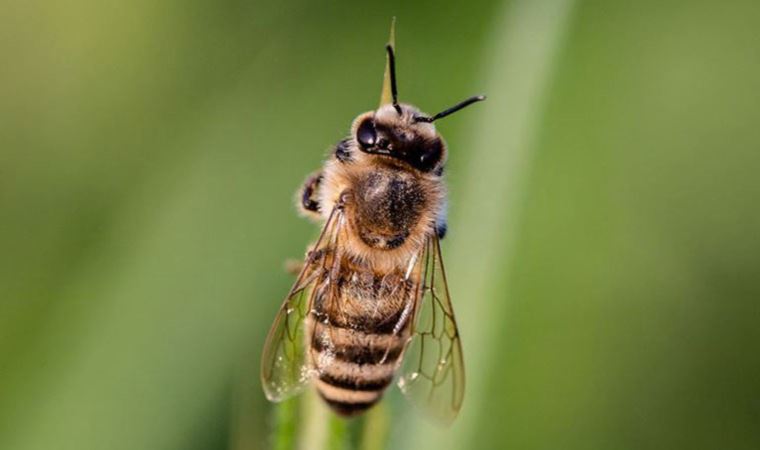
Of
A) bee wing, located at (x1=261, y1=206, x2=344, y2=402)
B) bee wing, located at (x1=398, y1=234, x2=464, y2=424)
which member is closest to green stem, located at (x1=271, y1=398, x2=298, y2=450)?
bee wing, located at (x1=261, y1=206, x2=344, y2=402)

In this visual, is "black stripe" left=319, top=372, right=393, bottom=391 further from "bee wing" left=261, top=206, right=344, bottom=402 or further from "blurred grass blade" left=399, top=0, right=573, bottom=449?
"blurred grass blade" left=399, top=0, right=573, bottom=449

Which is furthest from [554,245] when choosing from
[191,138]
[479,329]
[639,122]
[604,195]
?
[191,138]

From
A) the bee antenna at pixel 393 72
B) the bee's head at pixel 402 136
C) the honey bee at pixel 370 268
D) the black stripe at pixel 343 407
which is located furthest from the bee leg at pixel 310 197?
the black stripe at pixel 343 407

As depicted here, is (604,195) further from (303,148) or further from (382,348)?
(382,348)

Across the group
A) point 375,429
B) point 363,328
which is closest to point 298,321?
point 363,328

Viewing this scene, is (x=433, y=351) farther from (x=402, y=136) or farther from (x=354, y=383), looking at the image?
(x=402, y=136)

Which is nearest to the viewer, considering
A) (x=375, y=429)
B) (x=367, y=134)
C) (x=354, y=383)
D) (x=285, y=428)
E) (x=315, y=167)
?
(x=285, y=428)
